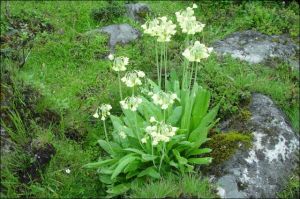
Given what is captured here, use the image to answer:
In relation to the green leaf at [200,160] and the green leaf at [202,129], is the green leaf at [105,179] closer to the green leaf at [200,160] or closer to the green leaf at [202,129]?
the green leaf at [200,160]

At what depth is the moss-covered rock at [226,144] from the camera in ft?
18.6

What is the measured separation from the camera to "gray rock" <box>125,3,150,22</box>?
9.04 m

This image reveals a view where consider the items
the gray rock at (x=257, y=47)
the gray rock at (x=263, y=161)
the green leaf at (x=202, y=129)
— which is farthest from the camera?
the gray rock at (x=257, y=47)

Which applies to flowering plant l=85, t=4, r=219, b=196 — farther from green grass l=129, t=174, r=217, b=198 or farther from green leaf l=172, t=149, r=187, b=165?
green grass l=129, t=174, r=217, b=198

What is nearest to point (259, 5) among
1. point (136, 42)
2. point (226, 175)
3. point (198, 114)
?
point (136, 42)

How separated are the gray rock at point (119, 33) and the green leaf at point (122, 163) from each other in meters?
3.20

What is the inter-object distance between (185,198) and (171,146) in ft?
2.24

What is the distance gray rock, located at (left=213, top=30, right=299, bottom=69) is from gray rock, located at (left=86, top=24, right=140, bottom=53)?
1444mm

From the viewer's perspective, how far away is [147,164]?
18.1ft

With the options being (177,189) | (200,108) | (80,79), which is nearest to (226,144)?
(200,108)

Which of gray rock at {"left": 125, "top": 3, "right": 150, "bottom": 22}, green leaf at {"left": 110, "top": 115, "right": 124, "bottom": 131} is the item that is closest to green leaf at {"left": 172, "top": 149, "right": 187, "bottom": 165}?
green leaf at {"left": 110, "top": 115, "right": 124, "bottom": 131}

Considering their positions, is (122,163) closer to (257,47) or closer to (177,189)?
(177,189)

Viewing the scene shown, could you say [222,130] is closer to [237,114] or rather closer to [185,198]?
[237,114]

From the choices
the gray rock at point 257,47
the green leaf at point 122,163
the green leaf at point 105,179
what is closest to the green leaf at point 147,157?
the green leaf at point 122,163
